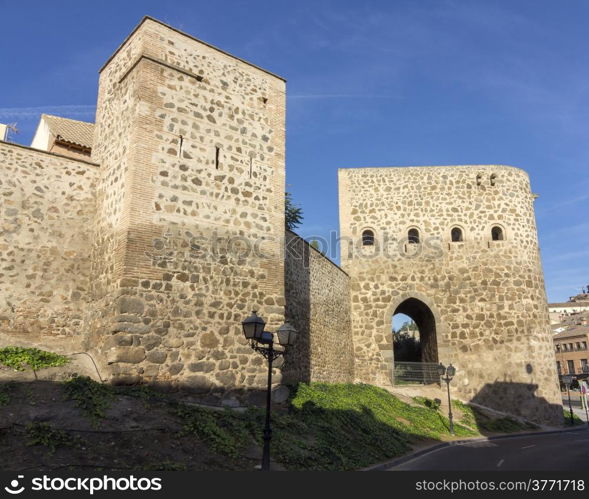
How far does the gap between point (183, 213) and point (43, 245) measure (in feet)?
9.96

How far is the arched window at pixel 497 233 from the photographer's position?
70.5 feet

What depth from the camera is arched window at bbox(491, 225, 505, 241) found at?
70.5 ft

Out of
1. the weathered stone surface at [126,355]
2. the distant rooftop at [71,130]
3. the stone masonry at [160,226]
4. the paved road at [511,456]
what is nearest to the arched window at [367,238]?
the stone masonry at [160,226]

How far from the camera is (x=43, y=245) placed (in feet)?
34.1

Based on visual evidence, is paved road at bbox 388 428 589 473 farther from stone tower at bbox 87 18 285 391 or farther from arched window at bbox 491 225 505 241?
arched window at bbox 491 225 505 241

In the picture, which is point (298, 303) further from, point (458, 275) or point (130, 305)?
point (458, 275)

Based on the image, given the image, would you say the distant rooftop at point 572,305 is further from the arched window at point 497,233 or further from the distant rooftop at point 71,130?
the distant rooftop at point 71,130

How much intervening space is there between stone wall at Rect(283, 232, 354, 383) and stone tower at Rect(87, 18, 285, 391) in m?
3.90

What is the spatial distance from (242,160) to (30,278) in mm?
5114

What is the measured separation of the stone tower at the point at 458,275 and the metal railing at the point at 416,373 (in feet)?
1.56

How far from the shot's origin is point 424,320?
74.9 feet

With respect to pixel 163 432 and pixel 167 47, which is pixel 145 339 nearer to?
pixel 163 432

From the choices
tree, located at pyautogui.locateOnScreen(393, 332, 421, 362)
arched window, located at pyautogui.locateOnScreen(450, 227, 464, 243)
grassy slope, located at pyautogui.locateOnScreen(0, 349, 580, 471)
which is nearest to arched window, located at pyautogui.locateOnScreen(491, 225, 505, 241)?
arched window, located at pyautogui.locateOnScreen(450, 227, 464, 243)

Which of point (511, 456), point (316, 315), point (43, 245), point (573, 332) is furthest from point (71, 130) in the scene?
point (573, 332)
